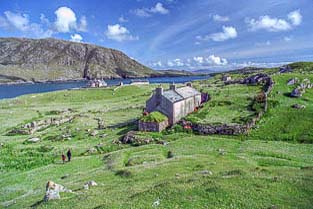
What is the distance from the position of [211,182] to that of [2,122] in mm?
90424

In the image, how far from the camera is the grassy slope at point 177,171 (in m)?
23.7

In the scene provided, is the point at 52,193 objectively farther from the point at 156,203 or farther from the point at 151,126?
the point at 151,126

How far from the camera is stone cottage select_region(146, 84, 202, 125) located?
236 feet

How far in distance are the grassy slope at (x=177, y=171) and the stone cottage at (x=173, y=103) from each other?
8.82m

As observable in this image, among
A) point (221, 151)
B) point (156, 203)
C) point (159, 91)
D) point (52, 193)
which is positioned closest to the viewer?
point (156, 203)

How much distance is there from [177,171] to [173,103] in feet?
107

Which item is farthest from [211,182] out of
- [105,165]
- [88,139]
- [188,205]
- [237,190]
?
[88,139]

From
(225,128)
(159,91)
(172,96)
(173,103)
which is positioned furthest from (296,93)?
(159,91)

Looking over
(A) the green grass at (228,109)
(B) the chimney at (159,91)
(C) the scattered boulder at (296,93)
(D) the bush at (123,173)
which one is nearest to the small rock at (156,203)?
(D) the bush at (123,173)

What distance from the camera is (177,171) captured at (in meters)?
39.3

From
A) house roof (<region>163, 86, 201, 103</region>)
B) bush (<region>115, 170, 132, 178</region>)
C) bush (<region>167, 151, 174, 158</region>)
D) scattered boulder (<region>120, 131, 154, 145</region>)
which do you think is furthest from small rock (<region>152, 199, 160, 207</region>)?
house roof (<region>163, 86, 201, 103</region>)

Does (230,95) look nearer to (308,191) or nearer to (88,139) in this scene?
(88,139)

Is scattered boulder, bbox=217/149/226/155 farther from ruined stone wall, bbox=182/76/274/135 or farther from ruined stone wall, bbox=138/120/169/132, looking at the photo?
ruined stone wall, bbox=138/120/169/132

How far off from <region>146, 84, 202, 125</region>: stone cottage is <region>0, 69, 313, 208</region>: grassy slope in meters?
8.82
